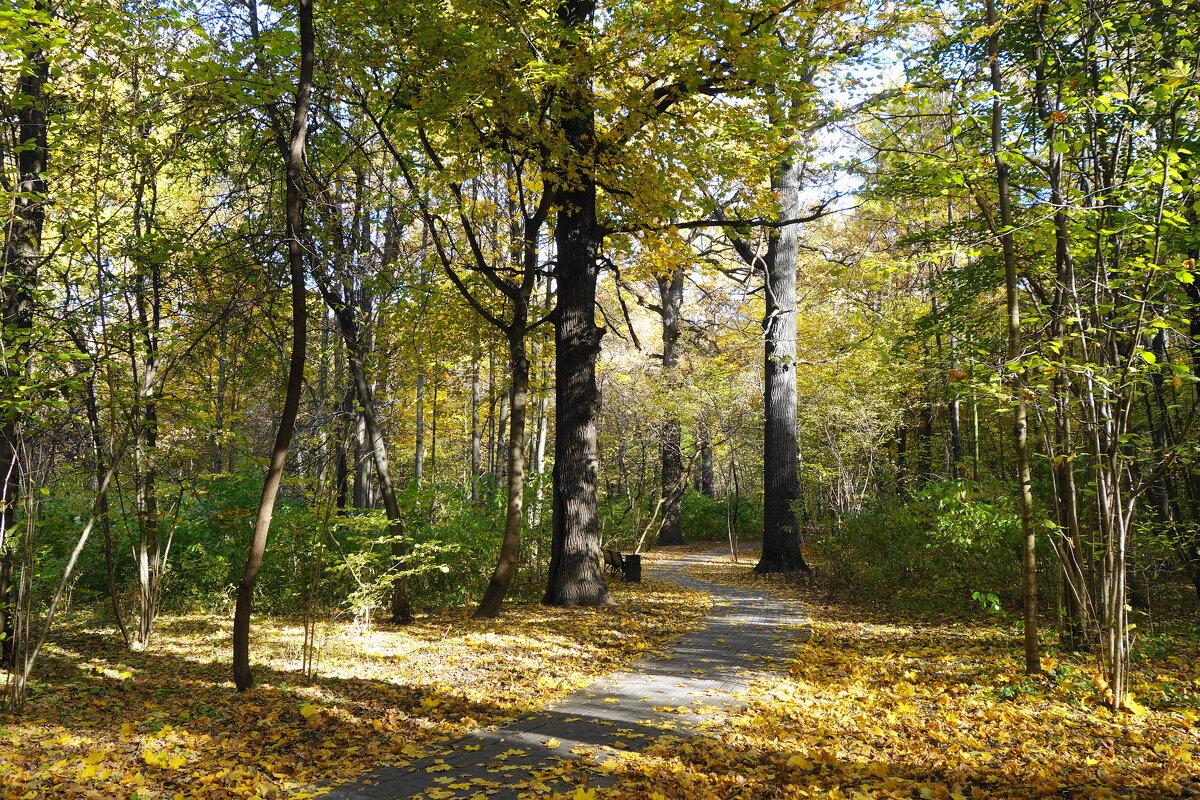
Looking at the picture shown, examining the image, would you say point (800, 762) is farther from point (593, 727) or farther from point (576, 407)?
point (576, 407)

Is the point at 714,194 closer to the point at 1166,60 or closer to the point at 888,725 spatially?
the point at 1166,60

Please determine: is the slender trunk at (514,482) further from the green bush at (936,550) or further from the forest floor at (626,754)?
the green bush at (936,550)

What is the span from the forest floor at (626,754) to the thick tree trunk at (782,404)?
5915 mm

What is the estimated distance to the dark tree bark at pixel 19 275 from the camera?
480 cm

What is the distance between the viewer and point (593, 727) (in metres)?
4.35

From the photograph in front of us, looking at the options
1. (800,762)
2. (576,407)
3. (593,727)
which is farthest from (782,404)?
(800,762)

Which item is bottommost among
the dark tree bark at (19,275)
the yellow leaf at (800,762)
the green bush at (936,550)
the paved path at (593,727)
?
the paved path at (593,727)

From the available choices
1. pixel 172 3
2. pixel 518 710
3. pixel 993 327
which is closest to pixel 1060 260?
pixel 993 327

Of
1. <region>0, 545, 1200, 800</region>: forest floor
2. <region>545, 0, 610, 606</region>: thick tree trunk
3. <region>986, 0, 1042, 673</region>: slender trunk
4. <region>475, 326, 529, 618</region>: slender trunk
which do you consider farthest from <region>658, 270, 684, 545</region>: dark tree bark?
<region>986, 0, 1042, 673</region>: slender trunk

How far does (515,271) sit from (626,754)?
5725mm

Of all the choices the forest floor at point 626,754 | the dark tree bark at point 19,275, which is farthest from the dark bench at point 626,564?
the dark tree bark at point 19,275

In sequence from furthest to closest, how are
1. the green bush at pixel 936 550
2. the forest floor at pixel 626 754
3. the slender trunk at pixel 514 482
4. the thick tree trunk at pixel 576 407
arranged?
the thick tree trunk at pixel 576 407 < the slender trunk at pixel 514 482 < the green bush at pixel 936 550 < the forest floor at pixel 626 754

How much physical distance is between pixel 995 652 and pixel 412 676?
5.13m

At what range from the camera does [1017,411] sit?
498cm
